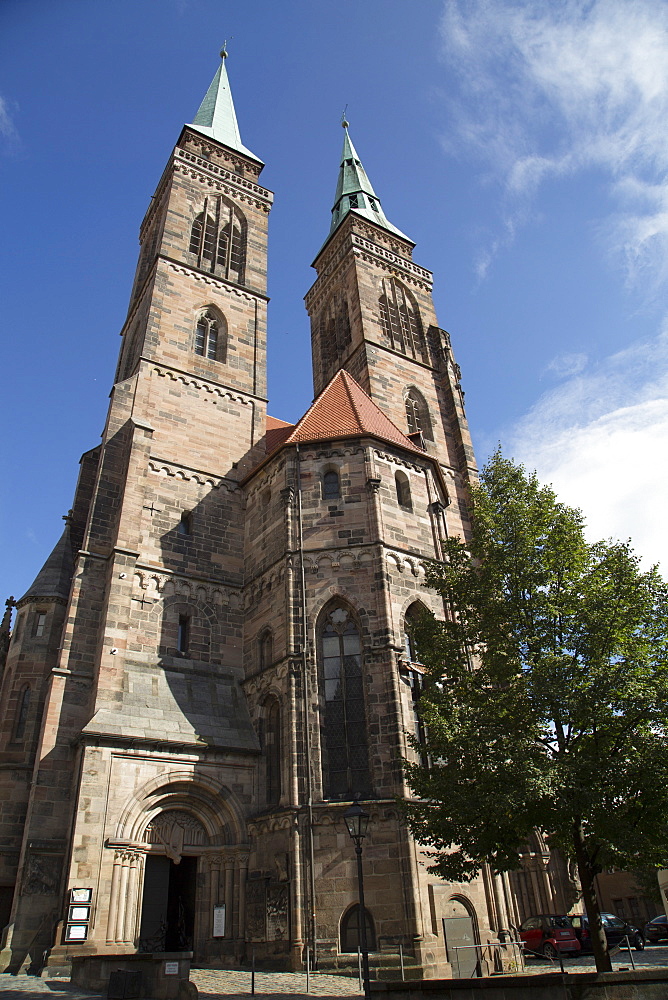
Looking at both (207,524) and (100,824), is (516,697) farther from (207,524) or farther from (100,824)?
(207,524)

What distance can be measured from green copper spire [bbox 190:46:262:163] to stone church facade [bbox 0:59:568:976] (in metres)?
11.9

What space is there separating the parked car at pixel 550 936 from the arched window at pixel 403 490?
10.5 m

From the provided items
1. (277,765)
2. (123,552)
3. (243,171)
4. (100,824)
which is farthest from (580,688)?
(243,171)

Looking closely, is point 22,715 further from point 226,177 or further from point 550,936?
point 226,177

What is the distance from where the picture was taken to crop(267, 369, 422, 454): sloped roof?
19578 mm

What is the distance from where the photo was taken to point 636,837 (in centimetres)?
938

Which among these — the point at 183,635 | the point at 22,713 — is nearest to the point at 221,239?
the point at 183,635

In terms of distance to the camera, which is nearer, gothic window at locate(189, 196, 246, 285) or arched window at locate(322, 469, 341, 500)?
arched window at locate(322, 469, 341, 500)

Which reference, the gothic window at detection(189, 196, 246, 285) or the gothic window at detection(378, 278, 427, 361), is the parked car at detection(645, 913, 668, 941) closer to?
the gothic window at detection(378, 278, 427, 361)

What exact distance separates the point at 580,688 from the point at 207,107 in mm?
38691

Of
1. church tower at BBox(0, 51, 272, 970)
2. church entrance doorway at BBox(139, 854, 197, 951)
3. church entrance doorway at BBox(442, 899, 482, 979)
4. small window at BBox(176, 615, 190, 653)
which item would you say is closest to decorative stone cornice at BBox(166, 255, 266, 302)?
church tower at BBox(0, 51, 272, 970)

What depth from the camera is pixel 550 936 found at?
1653 cm

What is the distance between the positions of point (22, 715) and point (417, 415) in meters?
17.8

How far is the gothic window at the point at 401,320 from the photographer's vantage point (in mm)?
30984
